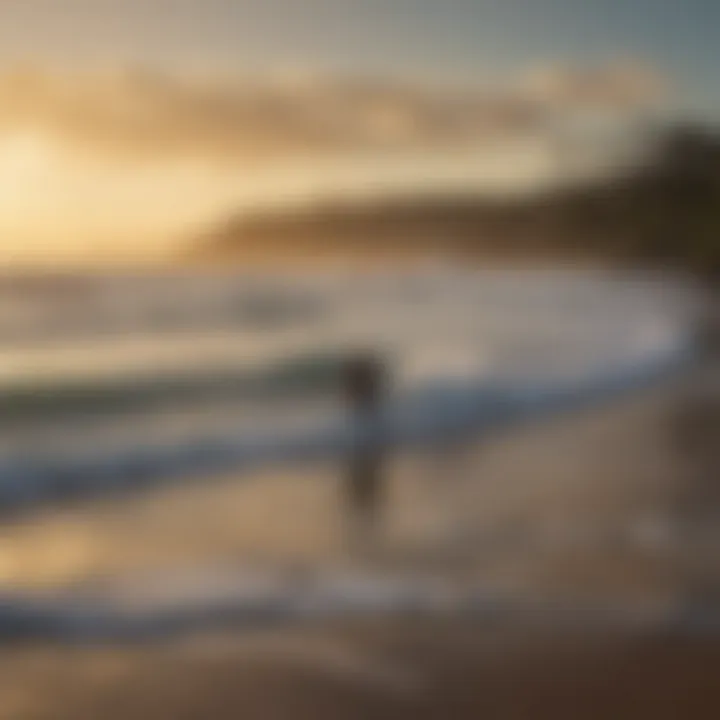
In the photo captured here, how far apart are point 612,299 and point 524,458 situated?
0.91 meters

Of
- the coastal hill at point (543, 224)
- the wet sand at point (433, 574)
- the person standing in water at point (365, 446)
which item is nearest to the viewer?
the wet sand at point (433, 574)

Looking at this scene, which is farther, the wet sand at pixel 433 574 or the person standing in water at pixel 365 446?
the person standing in water at pixel 365 446

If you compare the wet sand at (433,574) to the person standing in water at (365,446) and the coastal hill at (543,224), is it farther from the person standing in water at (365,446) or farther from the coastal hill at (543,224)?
the coastal hill at (543,224)

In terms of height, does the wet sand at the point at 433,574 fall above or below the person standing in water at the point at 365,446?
below

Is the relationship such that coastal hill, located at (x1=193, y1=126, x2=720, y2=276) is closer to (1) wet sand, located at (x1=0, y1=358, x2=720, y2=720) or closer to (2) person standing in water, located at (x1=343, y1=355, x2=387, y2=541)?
(2) person standing in water, located at (x1=343, y1=355, x2=387, y2=541)

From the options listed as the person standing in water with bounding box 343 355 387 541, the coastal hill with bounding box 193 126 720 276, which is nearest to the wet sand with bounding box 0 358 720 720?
the person standing in water with bounding box 343 355 387 541

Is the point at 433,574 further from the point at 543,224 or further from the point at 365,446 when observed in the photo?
the point at 543,224

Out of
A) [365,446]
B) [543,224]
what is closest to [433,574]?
[365,446]

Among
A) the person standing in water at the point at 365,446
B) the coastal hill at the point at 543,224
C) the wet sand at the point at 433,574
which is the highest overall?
the coastal hill at the point at 543,224

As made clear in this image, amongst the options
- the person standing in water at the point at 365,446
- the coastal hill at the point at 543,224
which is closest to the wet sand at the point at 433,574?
the person standing in water at the point at 365,446

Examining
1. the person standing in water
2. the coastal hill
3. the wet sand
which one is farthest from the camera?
the coastal hill

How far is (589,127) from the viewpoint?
1.60 m

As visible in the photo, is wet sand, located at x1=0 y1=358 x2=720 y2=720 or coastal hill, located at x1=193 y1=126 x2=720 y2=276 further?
coastal hill, located at x1=193 y1=126 x2=720 y2=276

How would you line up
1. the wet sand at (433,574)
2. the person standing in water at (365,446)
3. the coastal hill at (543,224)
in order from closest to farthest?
the wet sand at (433,574) → the person standing in water at (365,446) → the coastal hill at (543,224)
